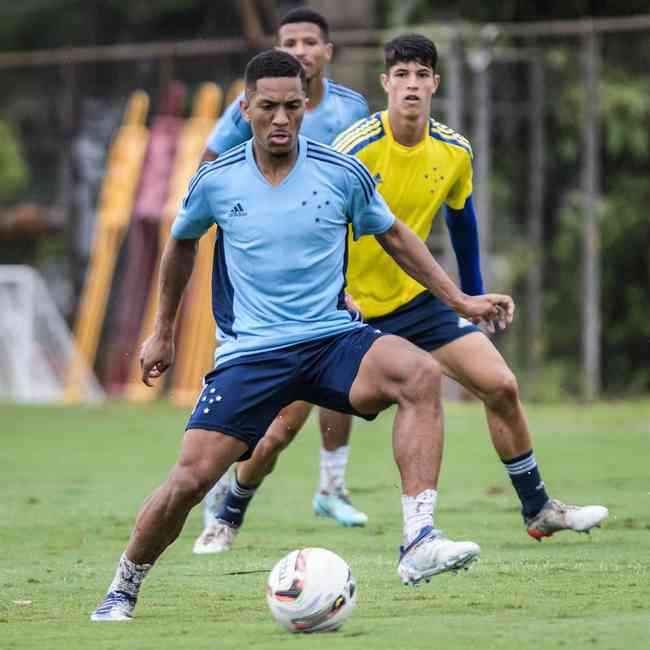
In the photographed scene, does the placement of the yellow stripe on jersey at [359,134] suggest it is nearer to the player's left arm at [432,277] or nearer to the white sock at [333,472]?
the player's left arm at [432,277]

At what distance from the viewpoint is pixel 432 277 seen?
7.12 m

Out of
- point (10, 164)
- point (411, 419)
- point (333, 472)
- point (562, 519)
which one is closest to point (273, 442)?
point (333, 472)

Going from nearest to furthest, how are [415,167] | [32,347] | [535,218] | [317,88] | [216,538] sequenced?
[415,167] → [216,538] → [317,88] → [535,218] → [32,347]

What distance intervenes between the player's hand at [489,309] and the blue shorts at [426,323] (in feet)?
5.04

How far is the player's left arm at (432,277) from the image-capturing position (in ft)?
23.4

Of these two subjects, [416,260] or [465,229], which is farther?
[465,229]

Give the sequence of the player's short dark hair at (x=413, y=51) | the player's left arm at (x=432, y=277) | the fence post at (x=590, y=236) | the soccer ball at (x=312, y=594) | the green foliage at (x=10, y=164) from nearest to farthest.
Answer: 1. the soccer ball at (x=312, y=594)
2. the player's left arm at (x=432, y=277)
3. the player's short dark hair at (x=413, y=51)
4. the fence post at (x=590, y=236)
5. the green foliage at (x=10, y=164)


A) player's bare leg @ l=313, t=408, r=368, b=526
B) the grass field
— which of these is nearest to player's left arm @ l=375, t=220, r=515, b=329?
the grass field

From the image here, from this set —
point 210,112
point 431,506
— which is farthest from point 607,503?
point 210,112

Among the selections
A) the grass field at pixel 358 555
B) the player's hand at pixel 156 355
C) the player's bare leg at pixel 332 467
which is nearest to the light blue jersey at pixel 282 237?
the player's hand at pixel 156 355

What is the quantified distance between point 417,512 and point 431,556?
0.71ft

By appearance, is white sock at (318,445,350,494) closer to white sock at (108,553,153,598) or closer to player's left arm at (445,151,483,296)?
player's left arm at (445,151,483,296)

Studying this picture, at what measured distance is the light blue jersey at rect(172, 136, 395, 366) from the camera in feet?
22.6

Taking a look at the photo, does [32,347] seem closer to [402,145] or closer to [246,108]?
[402,145]
